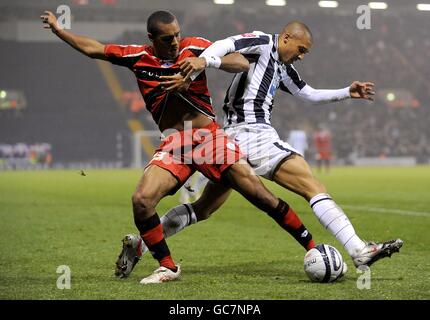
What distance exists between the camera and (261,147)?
6.33 metres

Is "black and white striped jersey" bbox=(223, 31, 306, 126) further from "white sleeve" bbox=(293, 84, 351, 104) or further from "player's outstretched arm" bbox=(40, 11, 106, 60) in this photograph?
"player's outstretched arm" bbox=(40, 11, 106, 60)

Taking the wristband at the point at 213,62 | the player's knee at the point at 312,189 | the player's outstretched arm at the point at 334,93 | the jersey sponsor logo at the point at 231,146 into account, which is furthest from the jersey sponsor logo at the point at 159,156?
the player's outstretched arm at the point at 334,93

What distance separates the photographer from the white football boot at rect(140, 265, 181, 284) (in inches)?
227

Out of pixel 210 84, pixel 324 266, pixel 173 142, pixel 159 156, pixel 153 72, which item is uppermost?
pixel 153 72

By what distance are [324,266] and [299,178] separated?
0.77 meters

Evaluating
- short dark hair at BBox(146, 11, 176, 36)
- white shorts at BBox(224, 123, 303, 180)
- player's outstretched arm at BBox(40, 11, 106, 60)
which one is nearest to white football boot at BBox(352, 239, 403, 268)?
white shorts at BBox(224, 123, 303, 180)

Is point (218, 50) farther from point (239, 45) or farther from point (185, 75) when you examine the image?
point (185, 75)

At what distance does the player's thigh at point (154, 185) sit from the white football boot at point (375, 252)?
1.42 m

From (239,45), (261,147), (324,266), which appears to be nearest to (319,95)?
(261,147)

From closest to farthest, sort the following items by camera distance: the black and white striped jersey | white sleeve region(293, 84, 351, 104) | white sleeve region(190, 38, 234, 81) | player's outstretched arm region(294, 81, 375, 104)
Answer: white sleeve region(190, 38, 234, 81) → the black and white striped jersey → player's outstretched arm region(294, 81, 375, 104) → white sleeve region(293, 84, 351, 104)

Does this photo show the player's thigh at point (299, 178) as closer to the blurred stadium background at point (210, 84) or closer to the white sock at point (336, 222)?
the white sock at point (336, 222)

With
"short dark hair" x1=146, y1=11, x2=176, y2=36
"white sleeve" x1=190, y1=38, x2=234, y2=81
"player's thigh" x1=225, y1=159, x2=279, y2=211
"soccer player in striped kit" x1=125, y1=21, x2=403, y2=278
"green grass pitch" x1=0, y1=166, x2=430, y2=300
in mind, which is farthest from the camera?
"soccer player in striped kit" x1=125, y1=21, x2=403, y2=278

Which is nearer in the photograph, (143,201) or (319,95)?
(143,201)

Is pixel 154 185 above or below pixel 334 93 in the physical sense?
below
